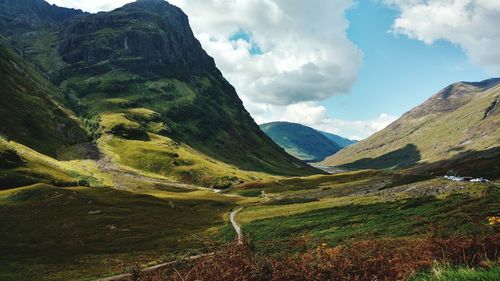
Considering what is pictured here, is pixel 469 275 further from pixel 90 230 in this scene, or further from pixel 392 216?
pixel 90 230

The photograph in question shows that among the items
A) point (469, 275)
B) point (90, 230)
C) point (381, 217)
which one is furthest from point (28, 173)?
point (469, 275)

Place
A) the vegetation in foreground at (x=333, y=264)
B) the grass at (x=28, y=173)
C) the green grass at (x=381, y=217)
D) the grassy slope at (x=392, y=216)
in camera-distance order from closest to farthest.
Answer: the vegetation in foreground at (x=333, y=264)
the grassy slope at (x=392, y=216)
the green grass at (x=381, y=217)
the grass at (x=28, y=173)

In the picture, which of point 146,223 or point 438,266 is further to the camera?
point 146,223

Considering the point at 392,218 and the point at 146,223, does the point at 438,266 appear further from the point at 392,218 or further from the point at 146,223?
the point at 146,223

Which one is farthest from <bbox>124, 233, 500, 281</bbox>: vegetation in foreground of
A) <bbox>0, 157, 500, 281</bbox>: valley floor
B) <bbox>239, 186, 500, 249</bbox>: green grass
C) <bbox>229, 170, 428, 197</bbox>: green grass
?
<bbox>229, 170, 428, 197</bbox>: green grass

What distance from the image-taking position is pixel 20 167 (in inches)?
6019

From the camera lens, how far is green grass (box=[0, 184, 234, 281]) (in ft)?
190

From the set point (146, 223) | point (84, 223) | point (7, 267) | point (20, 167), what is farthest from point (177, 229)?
point (20, 167)

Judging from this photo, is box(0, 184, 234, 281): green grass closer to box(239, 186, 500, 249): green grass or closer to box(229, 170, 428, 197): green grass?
box(239, 186, 500, 249): green grass

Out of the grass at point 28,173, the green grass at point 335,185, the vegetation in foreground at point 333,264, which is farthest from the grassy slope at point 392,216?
the grass at point 28,173

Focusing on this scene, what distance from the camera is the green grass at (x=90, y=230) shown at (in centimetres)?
5784

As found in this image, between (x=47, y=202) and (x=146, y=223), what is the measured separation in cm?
3109

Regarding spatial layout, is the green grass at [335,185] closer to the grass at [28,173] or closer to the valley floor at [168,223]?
the valley floor at [168,223]

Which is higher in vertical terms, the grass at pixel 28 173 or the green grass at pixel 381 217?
the grass at pixel 28 173
